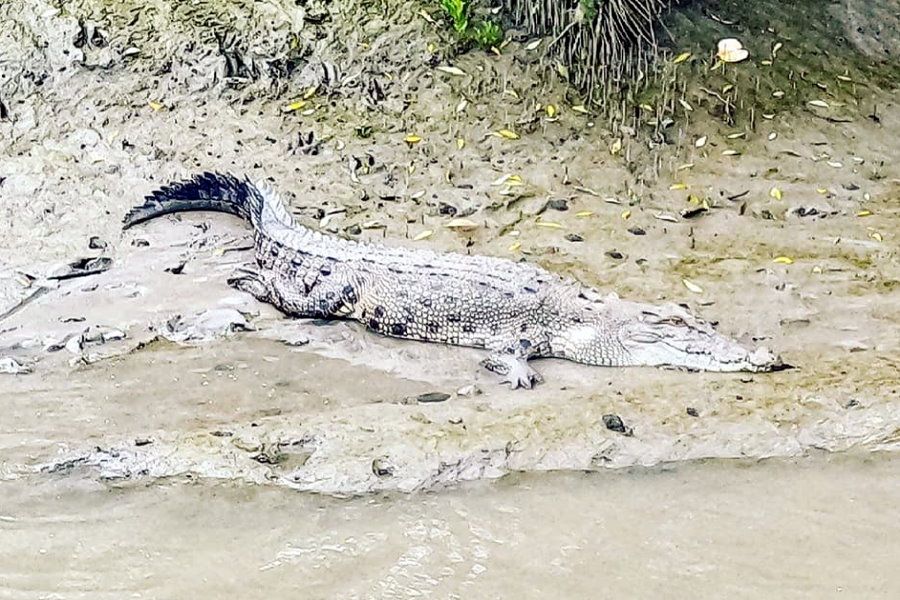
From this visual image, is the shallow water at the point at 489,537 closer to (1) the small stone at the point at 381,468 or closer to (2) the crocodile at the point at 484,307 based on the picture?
(1) the small stone at the point at 381,468

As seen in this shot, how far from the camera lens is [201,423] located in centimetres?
411

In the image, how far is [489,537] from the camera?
3.62m

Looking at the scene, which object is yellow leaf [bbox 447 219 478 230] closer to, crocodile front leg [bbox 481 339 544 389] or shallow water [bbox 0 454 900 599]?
crocodile front leg [bbox 481 339 544 389]

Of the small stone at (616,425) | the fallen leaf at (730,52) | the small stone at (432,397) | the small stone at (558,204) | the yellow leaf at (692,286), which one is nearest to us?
the small stone at (616,425)

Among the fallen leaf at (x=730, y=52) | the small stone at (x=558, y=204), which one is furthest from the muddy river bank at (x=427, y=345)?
the fallen leaf at (x=730, y=52)

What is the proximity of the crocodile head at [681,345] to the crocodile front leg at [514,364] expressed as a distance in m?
0.42

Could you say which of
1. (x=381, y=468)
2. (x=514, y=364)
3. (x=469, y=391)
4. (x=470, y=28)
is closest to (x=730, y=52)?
(x=470, y=28)

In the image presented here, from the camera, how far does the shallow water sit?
3.40 metres

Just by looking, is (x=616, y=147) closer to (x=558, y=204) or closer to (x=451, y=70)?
(x=558, y=204)

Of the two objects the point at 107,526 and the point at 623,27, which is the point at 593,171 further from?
the point at 107,526

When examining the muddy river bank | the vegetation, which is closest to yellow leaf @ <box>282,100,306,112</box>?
the muddy river bank

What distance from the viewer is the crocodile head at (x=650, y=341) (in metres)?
4.43

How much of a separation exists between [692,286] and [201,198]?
8.72 feet

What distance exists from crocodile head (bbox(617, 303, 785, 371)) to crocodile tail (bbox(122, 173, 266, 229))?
7.08 ft
